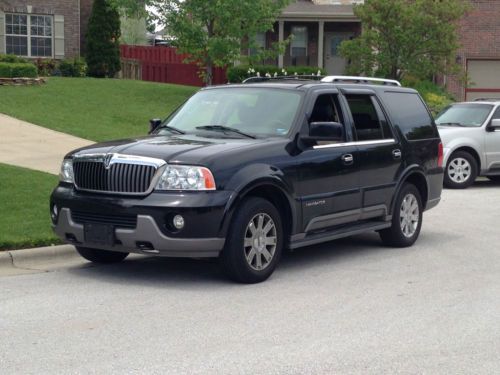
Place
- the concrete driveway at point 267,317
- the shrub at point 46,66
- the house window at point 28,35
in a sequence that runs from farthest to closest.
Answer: the house window at point 28,35 < the shrub at point 46,66 < the concrete driveway at point 267,317

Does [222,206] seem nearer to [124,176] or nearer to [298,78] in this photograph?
[124,176]

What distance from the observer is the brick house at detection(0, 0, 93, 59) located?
31.4m

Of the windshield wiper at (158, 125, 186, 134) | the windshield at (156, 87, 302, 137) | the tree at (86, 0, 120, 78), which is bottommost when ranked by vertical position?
the windshield wiper at (158, 125, 186, 134)

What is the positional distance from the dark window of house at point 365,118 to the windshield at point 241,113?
884 mm

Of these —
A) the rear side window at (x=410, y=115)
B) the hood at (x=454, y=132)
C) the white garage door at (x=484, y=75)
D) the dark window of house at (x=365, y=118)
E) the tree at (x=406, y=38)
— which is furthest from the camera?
the white garage door at (x=484, y=75)

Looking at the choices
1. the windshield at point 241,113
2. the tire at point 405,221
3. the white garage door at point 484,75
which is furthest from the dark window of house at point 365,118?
the white garage door at point 484,75

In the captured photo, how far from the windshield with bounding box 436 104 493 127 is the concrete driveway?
25.3 ft

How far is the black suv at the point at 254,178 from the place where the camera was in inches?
296

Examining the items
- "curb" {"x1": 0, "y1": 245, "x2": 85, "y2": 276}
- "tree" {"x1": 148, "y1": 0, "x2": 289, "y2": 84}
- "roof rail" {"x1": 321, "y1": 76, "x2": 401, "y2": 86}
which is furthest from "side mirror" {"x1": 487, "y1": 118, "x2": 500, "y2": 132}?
"curb" {"x1": 0, "y1": 245, "x2": 85, "y2": 276}

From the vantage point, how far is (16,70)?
2470cm

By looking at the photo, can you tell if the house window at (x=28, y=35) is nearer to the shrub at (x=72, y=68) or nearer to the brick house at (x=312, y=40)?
the shrub at (x=72, y=68)

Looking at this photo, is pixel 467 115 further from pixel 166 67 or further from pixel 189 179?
pixel 166 67

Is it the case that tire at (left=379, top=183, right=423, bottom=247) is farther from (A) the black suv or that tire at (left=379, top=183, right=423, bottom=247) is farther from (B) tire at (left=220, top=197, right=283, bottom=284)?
(B) tire at (left=220, top=197, right=283, bottom=284)

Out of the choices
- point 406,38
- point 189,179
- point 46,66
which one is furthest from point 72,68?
point 189,179
